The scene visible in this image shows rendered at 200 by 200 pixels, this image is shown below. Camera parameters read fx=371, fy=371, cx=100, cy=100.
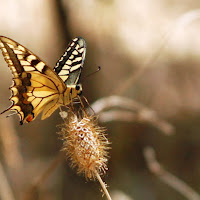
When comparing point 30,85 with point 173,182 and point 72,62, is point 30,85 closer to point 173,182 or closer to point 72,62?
point 72,62

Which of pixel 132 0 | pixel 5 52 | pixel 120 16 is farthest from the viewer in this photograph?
pixel 132 0

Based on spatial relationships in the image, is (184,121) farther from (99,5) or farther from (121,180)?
(99,5)

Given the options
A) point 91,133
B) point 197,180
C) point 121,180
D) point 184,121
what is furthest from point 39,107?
point 184,121

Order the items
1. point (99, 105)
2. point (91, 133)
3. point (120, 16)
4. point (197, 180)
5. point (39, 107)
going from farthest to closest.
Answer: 1. point (120, 16)
2. point (197, 180)
3. point (99, 105)
4. point (39, 107)
5. point (91, 133)

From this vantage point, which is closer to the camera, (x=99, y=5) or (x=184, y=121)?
(x=99, y=5)

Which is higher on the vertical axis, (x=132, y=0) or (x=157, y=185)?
(x=132, y=0)

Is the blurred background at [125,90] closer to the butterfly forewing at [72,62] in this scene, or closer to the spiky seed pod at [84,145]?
the butterfly forewing at [72,62]

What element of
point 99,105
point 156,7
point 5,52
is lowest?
point 156,7

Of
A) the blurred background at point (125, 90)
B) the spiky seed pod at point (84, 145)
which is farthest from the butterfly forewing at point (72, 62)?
the blurred background at point (125, 90)
